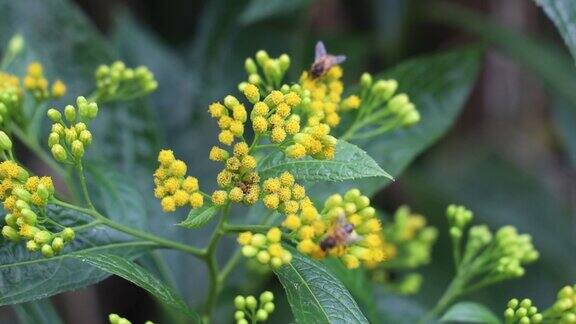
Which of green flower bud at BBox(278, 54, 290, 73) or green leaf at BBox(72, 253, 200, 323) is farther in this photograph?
green flower bud at BBox(278, 54, 290, 73)

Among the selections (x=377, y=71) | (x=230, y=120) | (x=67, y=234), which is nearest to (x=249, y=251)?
(x=230, y=120)

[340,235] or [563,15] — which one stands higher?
[563,15]

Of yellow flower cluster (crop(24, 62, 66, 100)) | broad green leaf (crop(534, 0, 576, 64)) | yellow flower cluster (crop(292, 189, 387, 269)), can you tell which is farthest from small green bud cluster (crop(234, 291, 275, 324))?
broad green leaf (crop(534, 0, 576, 64))

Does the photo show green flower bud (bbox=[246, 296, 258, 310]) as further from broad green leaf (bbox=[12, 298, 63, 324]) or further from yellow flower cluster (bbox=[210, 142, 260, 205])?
broad green leaf (bbox=[12, 298, 63, 324])

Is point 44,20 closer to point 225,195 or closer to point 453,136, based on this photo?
point 225,195

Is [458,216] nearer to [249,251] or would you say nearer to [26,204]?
[249,251]

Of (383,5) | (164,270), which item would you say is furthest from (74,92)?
(383,5)
